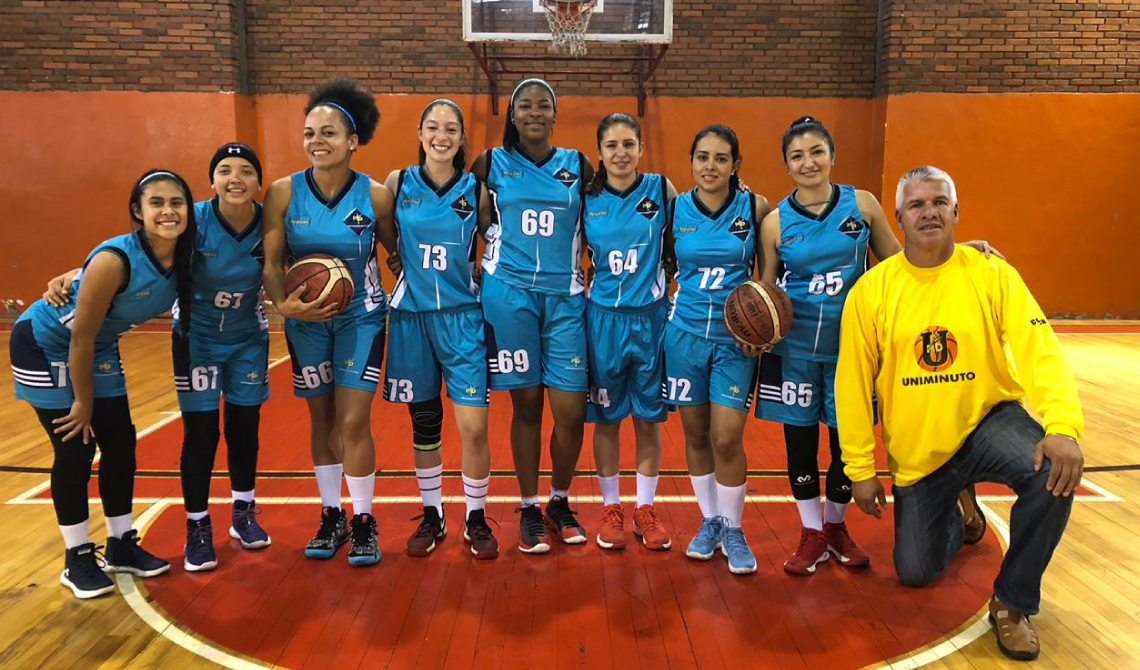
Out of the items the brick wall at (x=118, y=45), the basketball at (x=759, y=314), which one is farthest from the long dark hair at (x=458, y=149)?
the brick wall at (x=118, y=45)

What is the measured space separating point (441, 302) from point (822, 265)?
153cm

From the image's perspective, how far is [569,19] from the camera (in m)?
8.62

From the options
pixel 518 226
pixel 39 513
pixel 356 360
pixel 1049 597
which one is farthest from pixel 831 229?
pixel 39 513

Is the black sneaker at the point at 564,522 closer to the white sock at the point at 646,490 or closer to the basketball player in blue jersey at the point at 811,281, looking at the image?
the white sock at the point at 646,490

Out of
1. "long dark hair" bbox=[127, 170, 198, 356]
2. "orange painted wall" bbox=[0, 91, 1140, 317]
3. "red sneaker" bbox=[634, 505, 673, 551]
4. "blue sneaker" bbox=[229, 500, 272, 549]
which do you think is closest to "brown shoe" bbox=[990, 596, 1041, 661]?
"red sneaker" bbox=[634, 505, 673, 551]

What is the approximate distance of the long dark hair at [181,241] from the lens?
116 inches

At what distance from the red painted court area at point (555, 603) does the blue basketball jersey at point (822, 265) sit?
934 millimetres

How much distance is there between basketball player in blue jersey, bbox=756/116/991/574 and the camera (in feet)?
10.2

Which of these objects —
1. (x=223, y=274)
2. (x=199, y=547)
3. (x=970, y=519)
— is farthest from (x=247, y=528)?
(x=970, y=519)

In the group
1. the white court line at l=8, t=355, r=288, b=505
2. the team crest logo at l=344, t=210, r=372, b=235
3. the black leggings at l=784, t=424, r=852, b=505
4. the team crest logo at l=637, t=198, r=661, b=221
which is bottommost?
the white court line at l=8, t=355, r=288, b=505

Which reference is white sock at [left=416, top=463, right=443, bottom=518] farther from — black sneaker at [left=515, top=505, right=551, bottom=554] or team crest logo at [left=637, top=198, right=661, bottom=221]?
team crest logo at [left=637, top=198, right=661, bottom=221]

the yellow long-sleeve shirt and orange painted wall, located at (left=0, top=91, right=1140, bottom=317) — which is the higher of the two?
orange painted wall, located at (left=0, top=91, right=1140, bottom=317)

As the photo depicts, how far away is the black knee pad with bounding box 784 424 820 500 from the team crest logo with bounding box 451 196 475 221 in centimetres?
157

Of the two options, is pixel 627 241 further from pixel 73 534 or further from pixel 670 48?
pixel 670 48
